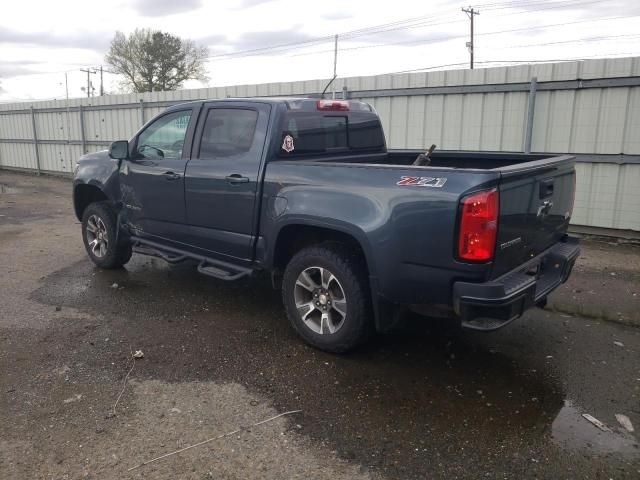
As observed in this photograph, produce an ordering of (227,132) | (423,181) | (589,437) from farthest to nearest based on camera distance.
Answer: (227,132) < (423,181) < (589,437)

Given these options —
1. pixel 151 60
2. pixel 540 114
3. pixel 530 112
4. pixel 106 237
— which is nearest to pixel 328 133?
pixel 106 237

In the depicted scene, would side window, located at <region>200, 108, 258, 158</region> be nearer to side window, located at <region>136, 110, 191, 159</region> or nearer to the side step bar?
side window, located at <region>136, 110, 191, 159</region>

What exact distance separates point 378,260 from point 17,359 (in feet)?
9.20

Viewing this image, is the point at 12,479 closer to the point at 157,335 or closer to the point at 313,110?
the point at 157,335

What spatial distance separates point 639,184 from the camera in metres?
7.42

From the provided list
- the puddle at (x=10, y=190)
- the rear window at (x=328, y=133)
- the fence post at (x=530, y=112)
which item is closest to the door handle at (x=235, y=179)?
the rear window at (x=328, y=133)

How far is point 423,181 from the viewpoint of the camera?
336cm

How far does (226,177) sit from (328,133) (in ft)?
3.28

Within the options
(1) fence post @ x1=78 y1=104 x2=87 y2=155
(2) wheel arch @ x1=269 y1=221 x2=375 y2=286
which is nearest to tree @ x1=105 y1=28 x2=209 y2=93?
(1) fence post @ x1=78 y1=104 x2=87 y2=155

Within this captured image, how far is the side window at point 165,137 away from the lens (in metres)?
5.16

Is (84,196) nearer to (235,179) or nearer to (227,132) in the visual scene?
(227,132)

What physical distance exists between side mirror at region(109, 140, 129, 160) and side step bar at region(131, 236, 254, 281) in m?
0.87

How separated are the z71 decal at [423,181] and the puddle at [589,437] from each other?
1.57m

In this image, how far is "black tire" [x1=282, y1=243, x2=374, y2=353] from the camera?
3846 millimetres
